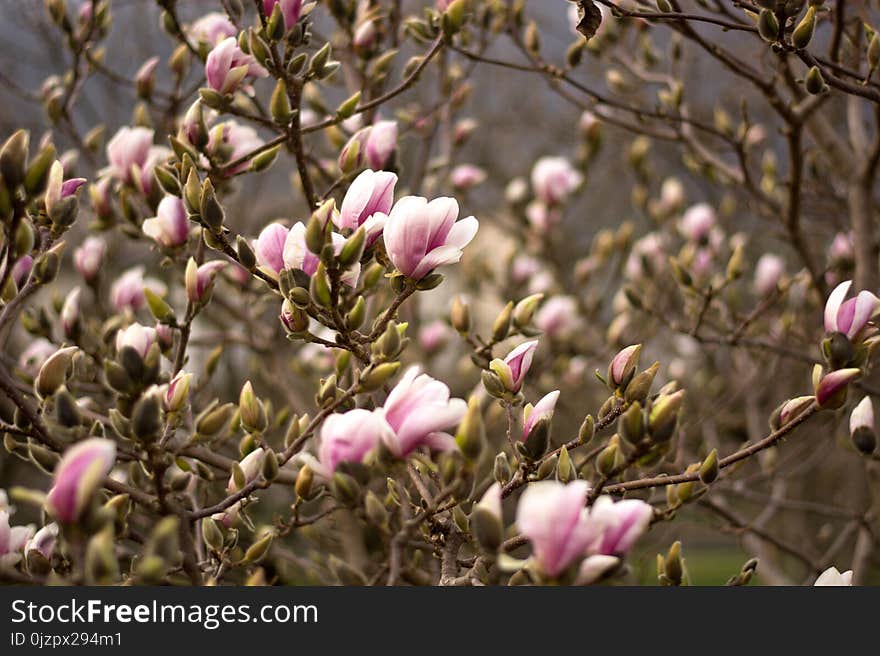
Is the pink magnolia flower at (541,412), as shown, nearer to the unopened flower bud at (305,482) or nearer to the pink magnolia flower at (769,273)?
the unopened flower bud at (305,482)

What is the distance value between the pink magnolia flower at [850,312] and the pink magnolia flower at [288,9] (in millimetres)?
1115

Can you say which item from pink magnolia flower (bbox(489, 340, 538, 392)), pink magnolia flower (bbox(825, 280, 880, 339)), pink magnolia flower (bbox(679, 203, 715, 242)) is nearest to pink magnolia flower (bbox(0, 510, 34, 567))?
pink magnolia flower (bbox(489, 340, 538, 392))

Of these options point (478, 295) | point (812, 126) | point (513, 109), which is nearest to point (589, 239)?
point (513, 109)

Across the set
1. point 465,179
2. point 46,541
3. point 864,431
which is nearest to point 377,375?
point 46,541

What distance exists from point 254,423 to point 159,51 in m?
5.13

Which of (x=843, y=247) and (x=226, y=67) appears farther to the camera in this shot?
(x=843, y=247)

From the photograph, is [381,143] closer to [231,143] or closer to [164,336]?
[231,143]

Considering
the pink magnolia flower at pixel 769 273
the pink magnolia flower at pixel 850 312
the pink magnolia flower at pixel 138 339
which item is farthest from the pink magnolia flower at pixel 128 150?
the pink magnolia flower at pixel 769 273

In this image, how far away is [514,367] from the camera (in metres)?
1.32

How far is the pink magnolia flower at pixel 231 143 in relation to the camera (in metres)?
1.60

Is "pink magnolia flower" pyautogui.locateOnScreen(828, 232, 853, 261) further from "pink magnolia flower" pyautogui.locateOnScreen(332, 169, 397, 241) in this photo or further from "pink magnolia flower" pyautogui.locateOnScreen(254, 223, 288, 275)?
"pink magnolia flower" pyautogui.locateOnScreen(254, 223, 288, 275)

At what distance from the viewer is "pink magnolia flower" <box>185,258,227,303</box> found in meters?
1.45

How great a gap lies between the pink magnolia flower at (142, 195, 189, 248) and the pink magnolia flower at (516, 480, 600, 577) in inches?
40.7

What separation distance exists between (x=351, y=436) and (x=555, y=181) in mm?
2349
